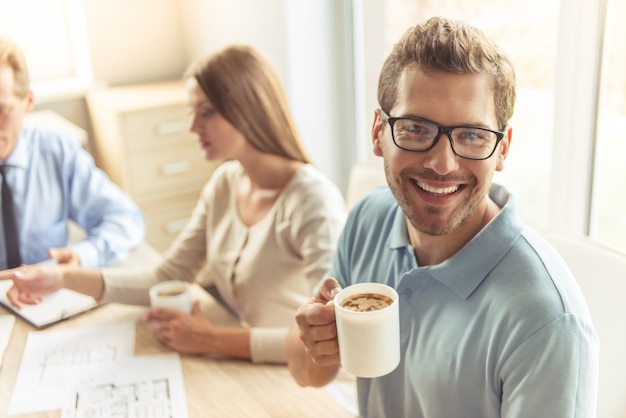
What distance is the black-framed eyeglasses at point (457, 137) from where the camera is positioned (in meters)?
1.18

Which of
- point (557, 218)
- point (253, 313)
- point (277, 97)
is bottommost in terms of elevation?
point (253, 313)

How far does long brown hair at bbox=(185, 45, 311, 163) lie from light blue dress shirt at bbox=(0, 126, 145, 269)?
0.49m

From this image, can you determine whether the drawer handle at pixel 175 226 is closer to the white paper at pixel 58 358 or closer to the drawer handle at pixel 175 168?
the drawer handle at pixel 175 168

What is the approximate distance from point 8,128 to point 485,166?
142 centimetres

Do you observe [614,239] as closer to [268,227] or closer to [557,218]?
[557,218]

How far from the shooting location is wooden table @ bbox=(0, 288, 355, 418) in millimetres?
1407

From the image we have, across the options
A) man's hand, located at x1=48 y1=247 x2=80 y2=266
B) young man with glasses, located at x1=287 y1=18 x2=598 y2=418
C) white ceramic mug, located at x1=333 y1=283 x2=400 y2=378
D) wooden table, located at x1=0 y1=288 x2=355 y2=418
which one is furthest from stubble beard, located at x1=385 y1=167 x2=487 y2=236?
man's hand, located at x1=48 y1=247 x2=80 y2=266

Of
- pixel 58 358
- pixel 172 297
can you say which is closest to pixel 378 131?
pixel 172 297

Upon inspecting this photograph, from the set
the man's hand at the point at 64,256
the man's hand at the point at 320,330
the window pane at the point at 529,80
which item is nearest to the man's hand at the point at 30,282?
the man's hand at the point at 64,256

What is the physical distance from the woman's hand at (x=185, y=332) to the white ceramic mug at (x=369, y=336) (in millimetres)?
502

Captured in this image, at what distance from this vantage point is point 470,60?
1158mm

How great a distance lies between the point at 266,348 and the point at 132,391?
29cm

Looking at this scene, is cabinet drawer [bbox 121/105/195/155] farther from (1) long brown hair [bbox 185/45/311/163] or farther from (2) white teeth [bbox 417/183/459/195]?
(2) white teeth [bbox 417/183/459/195]

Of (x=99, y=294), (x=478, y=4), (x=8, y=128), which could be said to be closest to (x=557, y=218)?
(x=478, y=4)
